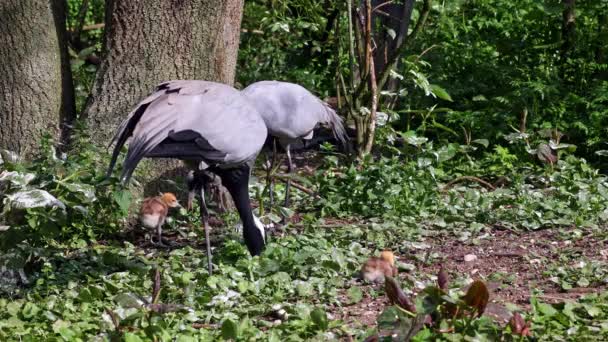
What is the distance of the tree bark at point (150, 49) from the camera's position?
655 cm

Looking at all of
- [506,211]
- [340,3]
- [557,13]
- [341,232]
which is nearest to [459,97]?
[557,13]

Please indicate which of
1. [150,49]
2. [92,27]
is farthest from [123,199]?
[92,27]

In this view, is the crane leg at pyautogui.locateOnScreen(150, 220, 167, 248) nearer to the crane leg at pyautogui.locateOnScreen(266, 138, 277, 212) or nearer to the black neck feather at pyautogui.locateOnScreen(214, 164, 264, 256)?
the black neck feather at pyautogui.locateOnScreen(214, 164, 264, 256)

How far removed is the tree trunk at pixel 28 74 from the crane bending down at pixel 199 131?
1315 millimetres

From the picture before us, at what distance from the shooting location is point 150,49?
6574mm

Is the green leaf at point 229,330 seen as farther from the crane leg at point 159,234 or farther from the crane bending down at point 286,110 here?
the crane bending down at point 286,110

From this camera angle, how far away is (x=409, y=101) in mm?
9102

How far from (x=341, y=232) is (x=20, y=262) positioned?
1.90 meters

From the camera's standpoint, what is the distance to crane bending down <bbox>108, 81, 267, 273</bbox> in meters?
5.26

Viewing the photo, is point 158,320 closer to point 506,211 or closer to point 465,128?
point 506,211

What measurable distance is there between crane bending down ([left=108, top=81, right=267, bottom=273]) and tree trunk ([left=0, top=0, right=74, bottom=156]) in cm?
131

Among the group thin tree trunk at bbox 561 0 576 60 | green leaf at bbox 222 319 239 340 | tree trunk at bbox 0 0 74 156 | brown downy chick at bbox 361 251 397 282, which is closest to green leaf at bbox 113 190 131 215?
tree trunk at bbox 0 0 74 156

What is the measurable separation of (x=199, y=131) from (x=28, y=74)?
1.69m

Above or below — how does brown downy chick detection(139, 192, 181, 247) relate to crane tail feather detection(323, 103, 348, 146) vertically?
below
